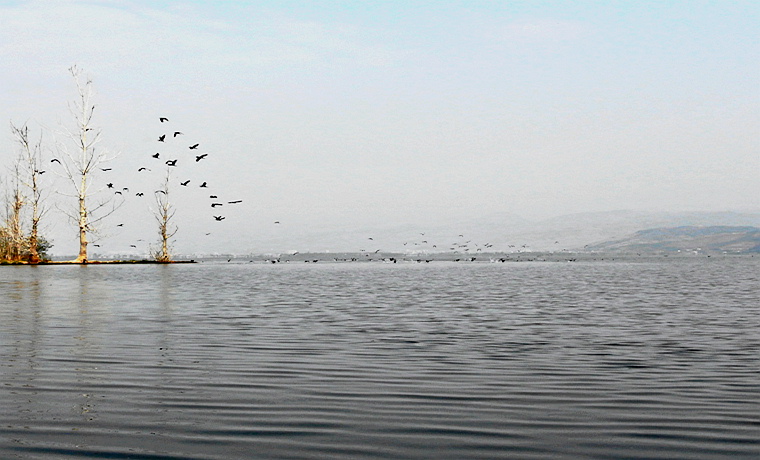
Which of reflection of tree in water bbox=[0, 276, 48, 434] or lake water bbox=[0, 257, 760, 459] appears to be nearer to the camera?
lake water bbox=[0, 257, 760, 459]

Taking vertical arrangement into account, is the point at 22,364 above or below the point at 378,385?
above

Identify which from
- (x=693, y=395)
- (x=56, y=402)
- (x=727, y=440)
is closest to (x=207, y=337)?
(x=56, y=402)

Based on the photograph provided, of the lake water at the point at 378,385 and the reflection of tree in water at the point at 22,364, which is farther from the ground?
the reflection of tree in water at the point at 22,364

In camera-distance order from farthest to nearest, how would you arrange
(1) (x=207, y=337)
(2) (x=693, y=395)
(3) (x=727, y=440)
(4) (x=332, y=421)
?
(1) (x=207, y=337), (2) (x=693, y=395), (4) (x=332, y=421), (3) (x=727, y=440)

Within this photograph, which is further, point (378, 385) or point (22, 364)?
point (22, 364)

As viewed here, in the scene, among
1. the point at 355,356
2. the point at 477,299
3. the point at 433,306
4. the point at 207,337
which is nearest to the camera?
the point at 355,356

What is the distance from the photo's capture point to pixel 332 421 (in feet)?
35.9

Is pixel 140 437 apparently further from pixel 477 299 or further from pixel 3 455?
pixel 477 299

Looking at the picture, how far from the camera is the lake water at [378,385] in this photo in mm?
9617

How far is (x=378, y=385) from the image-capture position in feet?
46.6

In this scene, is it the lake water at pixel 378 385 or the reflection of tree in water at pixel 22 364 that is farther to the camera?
the reflection of tree in water at pixel 22 364

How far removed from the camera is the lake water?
962 cm

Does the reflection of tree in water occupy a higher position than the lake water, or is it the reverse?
the reflection of tree in water

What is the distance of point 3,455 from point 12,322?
747 inches
